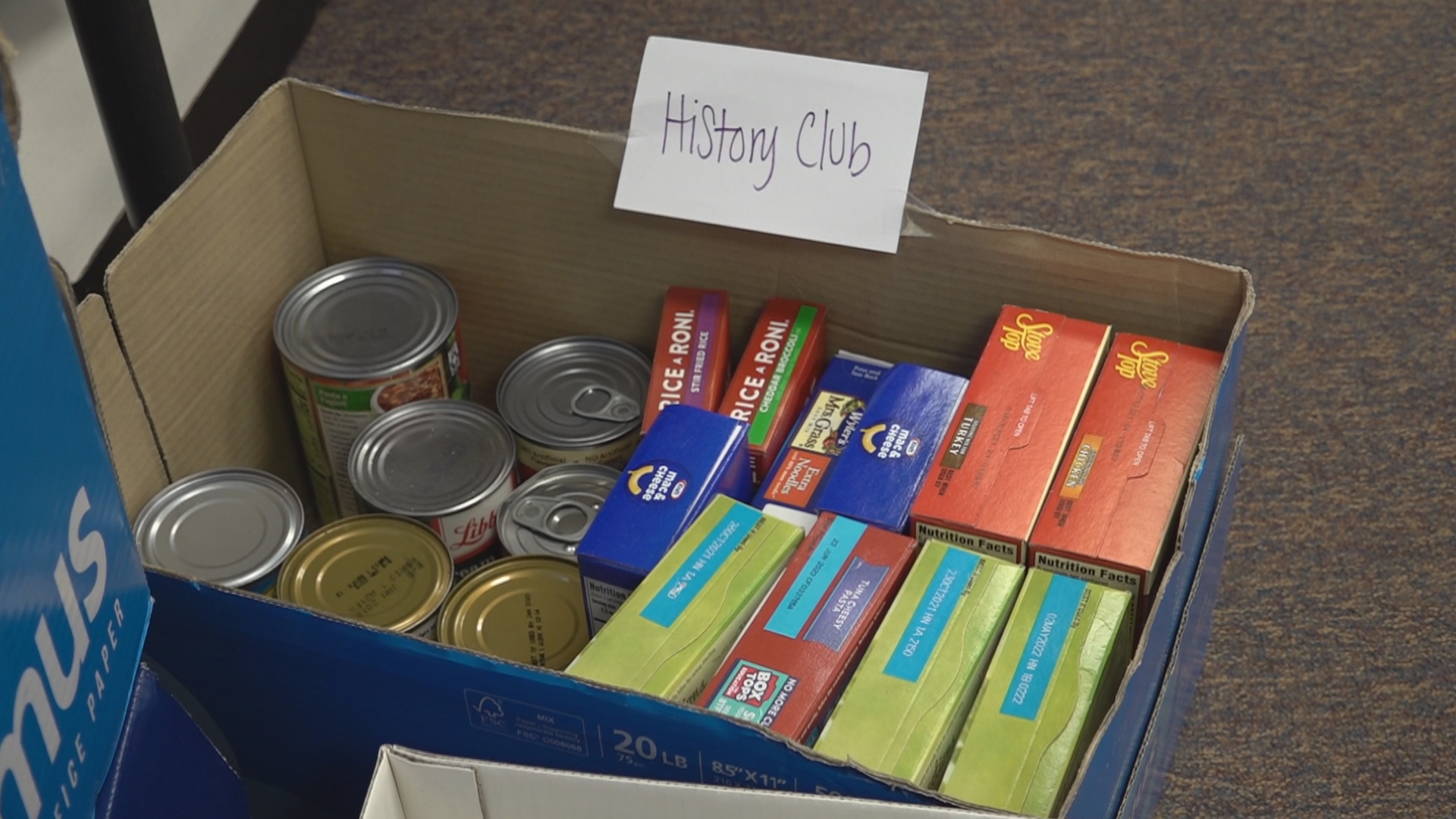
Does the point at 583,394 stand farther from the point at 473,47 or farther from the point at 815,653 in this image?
the point at 473,47

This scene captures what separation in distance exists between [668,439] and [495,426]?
221 millimetres

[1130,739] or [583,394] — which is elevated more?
[583,394]

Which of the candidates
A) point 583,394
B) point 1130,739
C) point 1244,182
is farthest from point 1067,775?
point 1244,182

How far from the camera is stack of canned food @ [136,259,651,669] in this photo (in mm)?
997

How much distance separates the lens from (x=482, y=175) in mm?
1170

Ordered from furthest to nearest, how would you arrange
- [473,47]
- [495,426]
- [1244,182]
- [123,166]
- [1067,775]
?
[473,47] → [1244,182] → [123,166] → [495,426] → [1067,775]

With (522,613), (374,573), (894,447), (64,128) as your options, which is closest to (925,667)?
(894,447)

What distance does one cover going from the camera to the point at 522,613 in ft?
3.26

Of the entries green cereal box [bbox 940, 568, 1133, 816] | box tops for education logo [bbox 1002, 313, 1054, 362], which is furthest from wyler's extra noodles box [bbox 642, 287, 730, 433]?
green cereal box [bbox 940, 568, 1133, 816]

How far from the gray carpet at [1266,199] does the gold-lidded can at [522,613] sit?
71 centimetres

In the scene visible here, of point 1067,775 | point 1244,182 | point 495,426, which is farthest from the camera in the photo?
point 1244,182

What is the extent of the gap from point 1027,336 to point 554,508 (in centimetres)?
39

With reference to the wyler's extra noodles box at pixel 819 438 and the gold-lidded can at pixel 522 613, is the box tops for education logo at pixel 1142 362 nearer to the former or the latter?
the wyler's extra noodles box at pixel 819 438

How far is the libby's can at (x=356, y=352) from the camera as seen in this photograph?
3.72ft
